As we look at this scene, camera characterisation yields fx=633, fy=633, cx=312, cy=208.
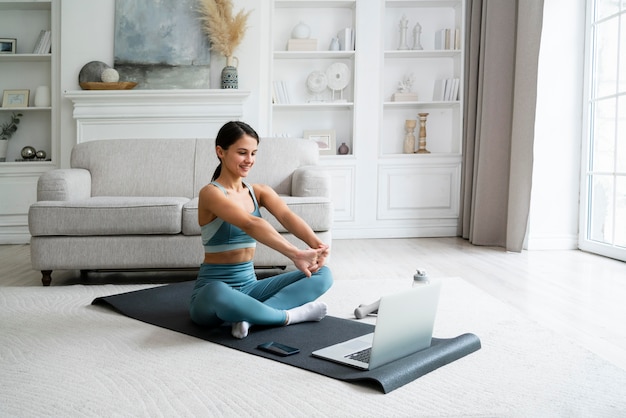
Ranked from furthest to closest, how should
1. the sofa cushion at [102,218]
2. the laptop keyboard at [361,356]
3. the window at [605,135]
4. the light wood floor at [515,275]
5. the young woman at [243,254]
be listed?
the window at [605,135], the sofa cushion at [102,218], the light wood floor at [515,275], the young woman at [243,254], the laptop keyboard at [361,356]

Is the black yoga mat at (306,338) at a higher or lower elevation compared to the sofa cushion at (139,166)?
lower

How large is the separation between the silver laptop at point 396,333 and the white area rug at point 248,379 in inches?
4.6

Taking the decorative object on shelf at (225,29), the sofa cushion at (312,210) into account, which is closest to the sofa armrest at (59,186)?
the sofa cushion at (312,210)

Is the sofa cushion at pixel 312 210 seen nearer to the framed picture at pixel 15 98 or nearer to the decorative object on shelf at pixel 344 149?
the decorative object on shelf at pixel 344 149

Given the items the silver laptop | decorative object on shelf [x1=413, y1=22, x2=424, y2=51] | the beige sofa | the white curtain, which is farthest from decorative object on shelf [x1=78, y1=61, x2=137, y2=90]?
the silver laptop

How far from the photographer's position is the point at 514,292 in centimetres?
314

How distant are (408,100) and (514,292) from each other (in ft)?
8.96

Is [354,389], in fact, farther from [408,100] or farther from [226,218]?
[408,100]

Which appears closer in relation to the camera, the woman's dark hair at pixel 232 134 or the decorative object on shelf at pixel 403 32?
the woman's dark hair at pixel 232 134

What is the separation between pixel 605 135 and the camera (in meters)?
4.44

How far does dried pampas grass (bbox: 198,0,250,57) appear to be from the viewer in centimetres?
509

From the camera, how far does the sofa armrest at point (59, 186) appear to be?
353 centimetres

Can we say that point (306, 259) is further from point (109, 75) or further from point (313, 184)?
point (109, 75)

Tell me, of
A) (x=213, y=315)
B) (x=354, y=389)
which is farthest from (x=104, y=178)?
(x=354, y=389)
